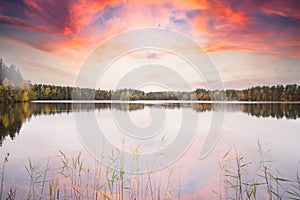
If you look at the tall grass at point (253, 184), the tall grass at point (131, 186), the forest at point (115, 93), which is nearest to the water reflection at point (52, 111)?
the tall grass at point (131, 186)

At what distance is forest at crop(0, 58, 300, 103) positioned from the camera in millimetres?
46131

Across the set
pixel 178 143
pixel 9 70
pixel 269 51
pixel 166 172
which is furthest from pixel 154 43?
pixel 9 70

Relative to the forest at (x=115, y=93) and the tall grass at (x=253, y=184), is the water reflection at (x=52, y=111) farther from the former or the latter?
the tall grass at (x=253, y=184)

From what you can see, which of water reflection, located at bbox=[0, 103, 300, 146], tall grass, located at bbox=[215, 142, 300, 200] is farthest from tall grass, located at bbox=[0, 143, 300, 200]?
water reflection, located at bbox=[0, 103, 300, 146]

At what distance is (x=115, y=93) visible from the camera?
62062 mm

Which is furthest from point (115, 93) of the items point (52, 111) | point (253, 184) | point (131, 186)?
point (253, 184)

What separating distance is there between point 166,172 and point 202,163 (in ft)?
5.80

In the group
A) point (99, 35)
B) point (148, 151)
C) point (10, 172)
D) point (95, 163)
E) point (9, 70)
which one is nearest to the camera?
point (10, 172)

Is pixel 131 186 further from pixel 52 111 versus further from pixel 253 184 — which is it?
pixel 52 111

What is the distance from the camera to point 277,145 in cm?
1004

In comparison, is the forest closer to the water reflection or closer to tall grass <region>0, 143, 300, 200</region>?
the water reflection

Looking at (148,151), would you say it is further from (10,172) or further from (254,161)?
(10,172)

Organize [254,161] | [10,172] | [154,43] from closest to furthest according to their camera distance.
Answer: [10,172] → [254,161] → [154,43]

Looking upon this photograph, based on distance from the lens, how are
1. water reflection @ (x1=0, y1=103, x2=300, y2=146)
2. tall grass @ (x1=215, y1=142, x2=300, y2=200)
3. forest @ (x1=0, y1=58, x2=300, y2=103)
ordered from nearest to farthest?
tall grass @ (x1=215, y1=142, x2=300, y2=200), water reflection @ (x1=0, y1=103, x2=300, y2=146), forest @ (x1=0, y1=58, x2=300, y2=103)
